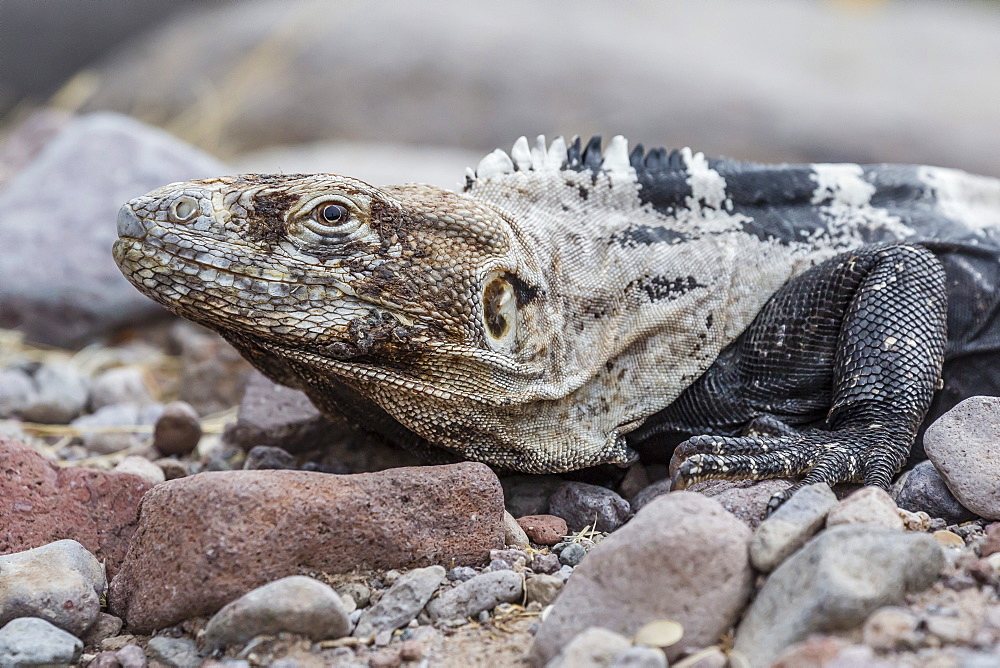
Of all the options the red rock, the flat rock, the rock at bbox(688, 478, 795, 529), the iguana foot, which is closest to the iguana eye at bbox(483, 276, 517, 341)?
the iguana foot

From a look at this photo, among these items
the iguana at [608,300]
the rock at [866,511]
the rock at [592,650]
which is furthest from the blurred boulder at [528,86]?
the rock at [592,650]

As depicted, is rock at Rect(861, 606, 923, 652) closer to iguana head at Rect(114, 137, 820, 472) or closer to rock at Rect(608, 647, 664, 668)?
rock at Rect(608, 647, 664, 668)

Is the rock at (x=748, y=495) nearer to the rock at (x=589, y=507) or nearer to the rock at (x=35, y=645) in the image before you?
the rock at (x=589, y=507)

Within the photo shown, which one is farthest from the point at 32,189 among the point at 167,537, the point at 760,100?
the point at 760,100

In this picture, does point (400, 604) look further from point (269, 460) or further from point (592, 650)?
point (269, 460)

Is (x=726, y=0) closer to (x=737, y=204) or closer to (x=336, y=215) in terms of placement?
(x=737, y=204)

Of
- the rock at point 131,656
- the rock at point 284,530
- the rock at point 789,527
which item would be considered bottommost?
the rock at point 131,656
